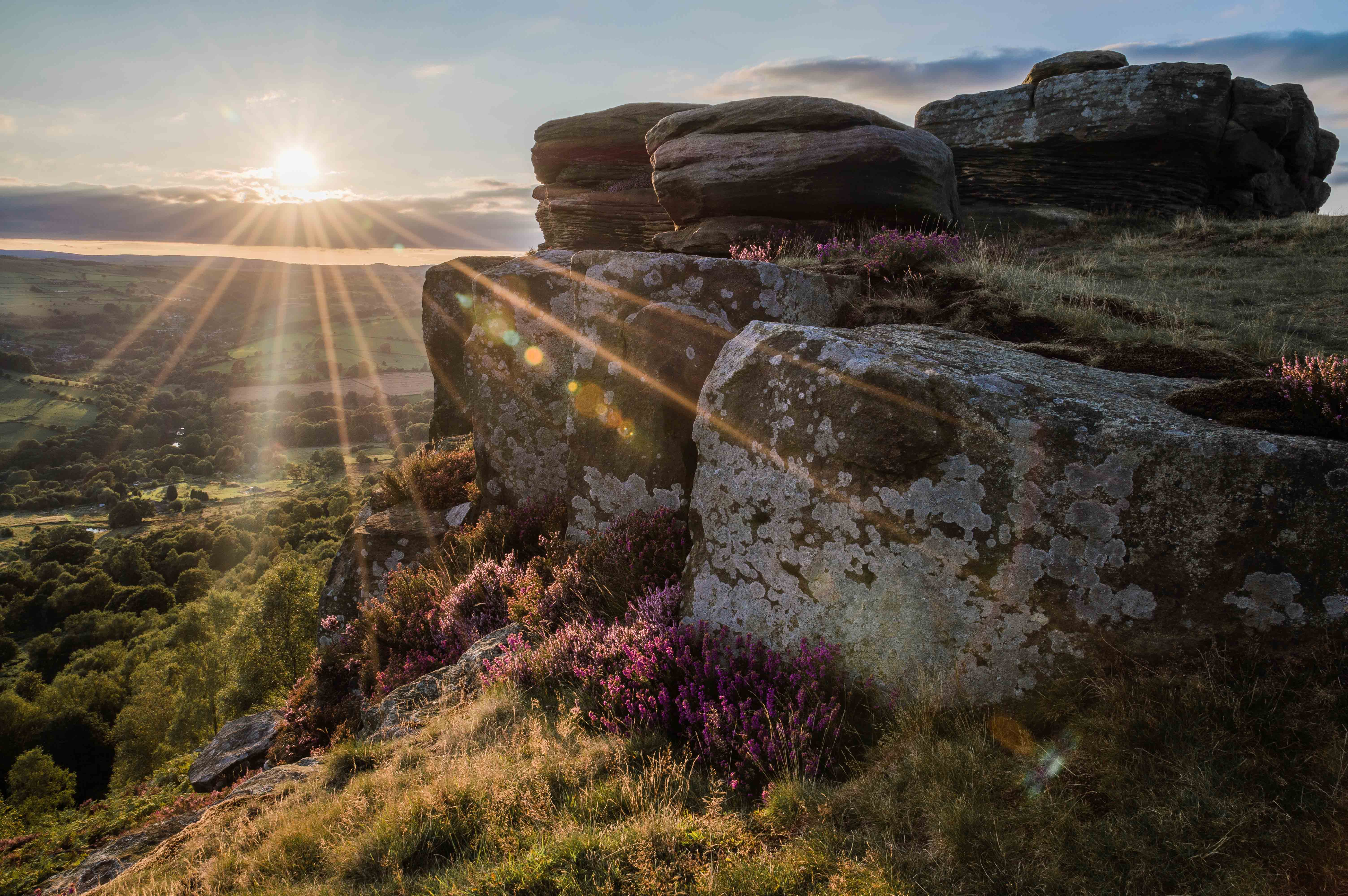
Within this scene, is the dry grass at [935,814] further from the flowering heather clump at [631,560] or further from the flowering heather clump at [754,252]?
the flowering heather clump at [754,252]

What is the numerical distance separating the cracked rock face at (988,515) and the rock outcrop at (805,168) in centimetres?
1361

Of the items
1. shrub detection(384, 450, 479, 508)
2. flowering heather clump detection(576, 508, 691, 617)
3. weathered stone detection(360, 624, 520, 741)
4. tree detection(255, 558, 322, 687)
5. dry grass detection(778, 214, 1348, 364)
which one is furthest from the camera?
tree detection(255, 558, 322, 687)

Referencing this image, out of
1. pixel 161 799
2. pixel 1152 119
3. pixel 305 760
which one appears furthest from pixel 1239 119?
pixel 161 799

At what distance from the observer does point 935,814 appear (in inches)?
123

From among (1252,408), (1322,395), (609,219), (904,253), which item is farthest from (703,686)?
(609,219)

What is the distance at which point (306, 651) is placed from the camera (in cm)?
3975

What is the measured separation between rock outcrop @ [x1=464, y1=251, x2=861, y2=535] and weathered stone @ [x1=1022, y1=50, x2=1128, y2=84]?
24.4 meters

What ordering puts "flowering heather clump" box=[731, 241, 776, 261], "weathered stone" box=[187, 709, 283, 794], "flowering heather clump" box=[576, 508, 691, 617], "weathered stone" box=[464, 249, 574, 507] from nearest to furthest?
"flowering heather clump" box=[576, 508, 691, 617] < "weathered stone" box=[187, 709, 283, 794] < "weathered stone" box=[464, 249, 574, 507] < "flowering heather clump" box=[731, 241, 776, 261]

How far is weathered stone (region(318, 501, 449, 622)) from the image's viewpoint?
11586 mm

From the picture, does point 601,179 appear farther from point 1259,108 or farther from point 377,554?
point 1259,108

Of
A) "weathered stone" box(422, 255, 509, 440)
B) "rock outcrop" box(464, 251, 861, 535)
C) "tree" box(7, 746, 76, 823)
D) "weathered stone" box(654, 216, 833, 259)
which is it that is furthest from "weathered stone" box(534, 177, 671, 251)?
"tree" box(7, 746, 76, 823)

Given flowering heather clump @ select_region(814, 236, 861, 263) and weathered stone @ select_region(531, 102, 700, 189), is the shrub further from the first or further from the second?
weathered stone @ select_region(531, 102, 700, 189)

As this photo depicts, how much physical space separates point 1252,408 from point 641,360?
562 centimetres

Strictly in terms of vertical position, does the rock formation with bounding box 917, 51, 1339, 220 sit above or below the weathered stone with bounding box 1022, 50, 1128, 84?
below
